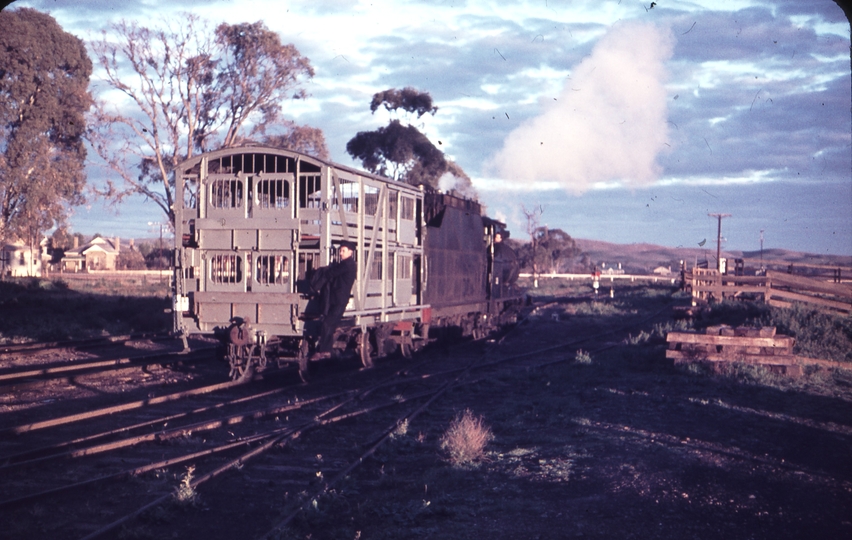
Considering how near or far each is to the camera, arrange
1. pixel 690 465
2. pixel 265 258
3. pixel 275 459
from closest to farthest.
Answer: pixel 690 465, pixel 275 459, pixel 265 258

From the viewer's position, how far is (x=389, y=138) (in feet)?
143

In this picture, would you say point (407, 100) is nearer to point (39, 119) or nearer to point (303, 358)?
point (39, 119)

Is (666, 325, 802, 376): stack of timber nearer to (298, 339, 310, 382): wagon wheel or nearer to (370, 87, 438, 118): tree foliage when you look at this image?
(298, 339, 310, 382): wagon wheel

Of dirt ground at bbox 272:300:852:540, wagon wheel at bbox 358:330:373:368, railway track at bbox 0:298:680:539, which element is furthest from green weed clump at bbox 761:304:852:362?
wagon wheel at bbox 358:330:373:368

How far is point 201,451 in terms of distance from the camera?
781 centimetres

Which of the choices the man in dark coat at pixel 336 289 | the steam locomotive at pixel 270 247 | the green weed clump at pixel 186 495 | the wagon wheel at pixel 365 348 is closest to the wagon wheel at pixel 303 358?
the steam locomotive at pixel 270 247

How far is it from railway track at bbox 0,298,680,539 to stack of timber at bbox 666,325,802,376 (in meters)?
4.43

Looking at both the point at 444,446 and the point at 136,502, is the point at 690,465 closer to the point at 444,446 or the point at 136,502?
the point at 444,446

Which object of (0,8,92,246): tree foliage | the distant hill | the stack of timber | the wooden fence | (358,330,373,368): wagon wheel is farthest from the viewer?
the distant hill

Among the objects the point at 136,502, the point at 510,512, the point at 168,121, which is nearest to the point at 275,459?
the point at 136,502

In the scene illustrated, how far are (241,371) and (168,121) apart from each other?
2249 centimetres

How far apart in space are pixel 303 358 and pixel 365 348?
2125 mm

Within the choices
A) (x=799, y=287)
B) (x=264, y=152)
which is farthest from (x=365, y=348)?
(x=799, y=287)

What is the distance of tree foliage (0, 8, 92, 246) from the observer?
31.0 metres
